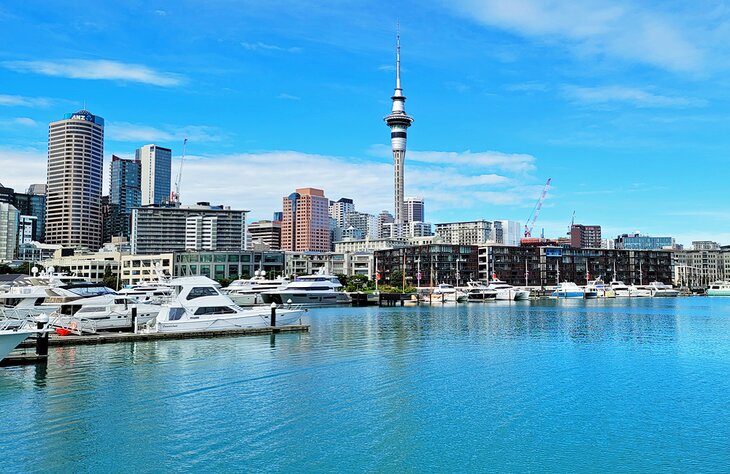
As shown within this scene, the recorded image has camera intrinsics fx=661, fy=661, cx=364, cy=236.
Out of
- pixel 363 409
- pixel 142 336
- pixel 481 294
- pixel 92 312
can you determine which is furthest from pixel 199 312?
pixel 481 294

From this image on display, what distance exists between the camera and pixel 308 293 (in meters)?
143

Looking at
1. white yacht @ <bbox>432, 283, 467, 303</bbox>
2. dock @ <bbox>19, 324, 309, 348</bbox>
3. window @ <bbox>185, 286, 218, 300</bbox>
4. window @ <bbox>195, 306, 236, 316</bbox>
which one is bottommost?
dock @ <bbox>19, 324, 309, 348</bbox>

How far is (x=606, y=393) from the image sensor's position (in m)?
38.0

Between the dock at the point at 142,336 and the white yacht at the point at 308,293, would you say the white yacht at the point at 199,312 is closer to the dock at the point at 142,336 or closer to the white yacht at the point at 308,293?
the dock at the point at 142,336

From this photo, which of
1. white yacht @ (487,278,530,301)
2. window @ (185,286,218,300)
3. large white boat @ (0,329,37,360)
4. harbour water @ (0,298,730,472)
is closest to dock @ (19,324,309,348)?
harbour water @ (0,298,730,472)

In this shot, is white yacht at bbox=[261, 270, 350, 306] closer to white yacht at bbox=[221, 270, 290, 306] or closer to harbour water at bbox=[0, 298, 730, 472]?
white yacht at bbox=[221, 270, 290, 306]

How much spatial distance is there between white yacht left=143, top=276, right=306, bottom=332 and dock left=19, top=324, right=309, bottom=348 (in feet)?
3.22

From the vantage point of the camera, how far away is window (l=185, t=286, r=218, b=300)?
62.4m

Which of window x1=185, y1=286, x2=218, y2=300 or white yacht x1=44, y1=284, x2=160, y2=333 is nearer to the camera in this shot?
white yacht x1=44, y1=284, x2=160, y2=333

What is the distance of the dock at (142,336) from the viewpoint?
53.7 meters

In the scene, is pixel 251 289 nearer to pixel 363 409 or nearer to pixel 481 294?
pixel 481 294

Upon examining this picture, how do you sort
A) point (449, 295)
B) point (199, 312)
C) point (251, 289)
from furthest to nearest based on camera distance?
point (449, 295) → point (251, 289) → point (199, 312)

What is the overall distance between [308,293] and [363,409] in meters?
110

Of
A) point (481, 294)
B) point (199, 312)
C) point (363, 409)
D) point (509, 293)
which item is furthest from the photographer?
point (509, 293)
